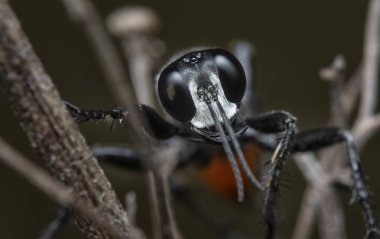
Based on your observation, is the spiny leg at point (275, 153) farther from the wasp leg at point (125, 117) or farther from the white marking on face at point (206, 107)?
the wasp leg at point (125, 117)

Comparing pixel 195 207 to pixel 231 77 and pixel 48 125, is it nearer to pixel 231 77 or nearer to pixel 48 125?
pixel 231 77

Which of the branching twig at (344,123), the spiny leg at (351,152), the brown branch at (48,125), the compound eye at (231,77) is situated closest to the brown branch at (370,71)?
the branching twig at (344,123)

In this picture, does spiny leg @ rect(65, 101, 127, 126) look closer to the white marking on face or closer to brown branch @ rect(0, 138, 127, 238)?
the white marking on face

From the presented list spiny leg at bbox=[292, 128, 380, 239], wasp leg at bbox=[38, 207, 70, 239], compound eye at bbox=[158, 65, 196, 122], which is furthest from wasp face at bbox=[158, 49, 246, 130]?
wasp leg at bbox=[38, 207, 70, 239]

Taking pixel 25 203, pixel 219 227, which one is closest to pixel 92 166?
pixel 219 227

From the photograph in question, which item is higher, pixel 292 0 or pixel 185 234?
pixel 292 0

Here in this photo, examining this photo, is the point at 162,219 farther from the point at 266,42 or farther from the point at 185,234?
the point at 266,42
